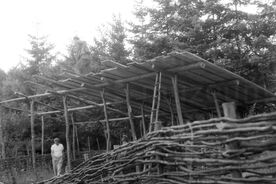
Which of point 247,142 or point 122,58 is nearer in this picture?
point 247,142

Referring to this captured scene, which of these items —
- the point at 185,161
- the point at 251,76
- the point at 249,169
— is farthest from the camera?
the point at 251,76

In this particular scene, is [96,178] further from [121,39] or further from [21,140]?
[121,39]

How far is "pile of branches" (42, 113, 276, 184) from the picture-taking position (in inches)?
165

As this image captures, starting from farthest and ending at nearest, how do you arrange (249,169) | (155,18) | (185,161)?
(155,18)
(185,161)
(249,169)

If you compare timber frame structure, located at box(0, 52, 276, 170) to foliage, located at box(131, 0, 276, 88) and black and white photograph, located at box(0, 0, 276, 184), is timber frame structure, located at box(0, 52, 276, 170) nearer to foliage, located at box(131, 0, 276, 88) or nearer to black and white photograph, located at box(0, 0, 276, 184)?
black and white photograph, located at box(0, 0, 276, 184)

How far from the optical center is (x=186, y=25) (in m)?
17.5

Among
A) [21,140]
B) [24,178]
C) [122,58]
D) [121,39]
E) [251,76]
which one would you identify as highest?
[121,39]

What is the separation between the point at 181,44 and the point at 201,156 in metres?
12.0

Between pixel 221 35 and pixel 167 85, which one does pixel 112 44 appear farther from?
pixel 167 85

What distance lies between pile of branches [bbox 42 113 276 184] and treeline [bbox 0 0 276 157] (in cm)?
947

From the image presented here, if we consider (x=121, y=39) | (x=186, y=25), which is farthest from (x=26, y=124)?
(x=186, y=25)

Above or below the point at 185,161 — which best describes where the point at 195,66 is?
above

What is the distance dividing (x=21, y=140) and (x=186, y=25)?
995 centimetres

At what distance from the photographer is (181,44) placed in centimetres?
1642
